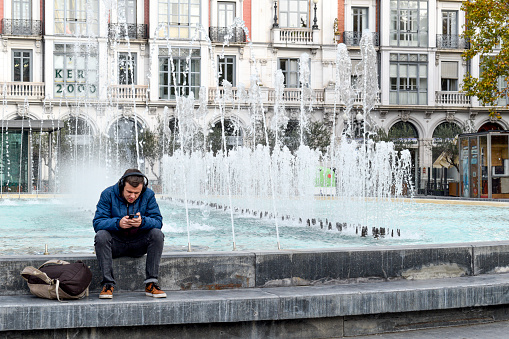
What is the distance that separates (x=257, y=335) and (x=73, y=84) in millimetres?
29158

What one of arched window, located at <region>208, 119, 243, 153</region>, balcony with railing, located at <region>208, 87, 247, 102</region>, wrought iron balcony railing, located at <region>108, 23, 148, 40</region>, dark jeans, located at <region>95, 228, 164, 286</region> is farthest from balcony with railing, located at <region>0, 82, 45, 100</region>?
dark jeans, located at <region>95, 228, 164, 286</region>

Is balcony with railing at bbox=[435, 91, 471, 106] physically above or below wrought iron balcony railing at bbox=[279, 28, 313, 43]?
below

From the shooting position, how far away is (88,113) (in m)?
33.8

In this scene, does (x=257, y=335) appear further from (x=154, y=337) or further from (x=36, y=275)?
(x=36, y=275)

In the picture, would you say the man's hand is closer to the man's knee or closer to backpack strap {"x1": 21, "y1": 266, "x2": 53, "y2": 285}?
the man's knee

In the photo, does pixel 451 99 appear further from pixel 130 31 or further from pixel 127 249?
pixel 127 249

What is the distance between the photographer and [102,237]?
489cm

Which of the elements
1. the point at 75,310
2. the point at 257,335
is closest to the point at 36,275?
the point at 75,310

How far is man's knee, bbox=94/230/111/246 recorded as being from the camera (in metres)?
4.87

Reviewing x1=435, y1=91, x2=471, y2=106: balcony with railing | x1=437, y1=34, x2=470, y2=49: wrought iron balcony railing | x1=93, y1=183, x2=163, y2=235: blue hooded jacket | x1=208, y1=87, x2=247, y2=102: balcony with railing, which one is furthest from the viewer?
x1=437, y1=34, x2=470, y2=49: wrought iron balcony railing

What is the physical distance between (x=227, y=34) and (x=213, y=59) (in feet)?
5.57

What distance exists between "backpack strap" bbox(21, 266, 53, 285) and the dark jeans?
39 cm

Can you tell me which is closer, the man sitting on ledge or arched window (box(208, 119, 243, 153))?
the man sitting on ledge

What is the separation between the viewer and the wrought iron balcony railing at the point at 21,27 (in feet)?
106
